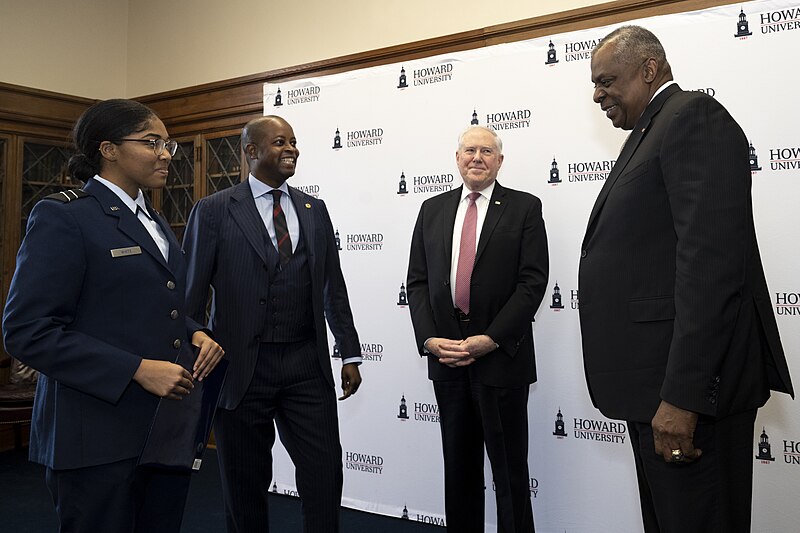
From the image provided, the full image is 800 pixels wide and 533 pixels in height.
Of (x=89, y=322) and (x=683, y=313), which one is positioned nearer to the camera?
(x=683, y=313)

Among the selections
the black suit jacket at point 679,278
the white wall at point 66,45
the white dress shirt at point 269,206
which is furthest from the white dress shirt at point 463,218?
the white wall at point 66,45

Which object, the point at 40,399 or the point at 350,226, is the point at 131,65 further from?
the point at 40,399

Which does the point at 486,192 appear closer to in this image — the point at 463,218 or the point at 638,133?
the point at 463,218

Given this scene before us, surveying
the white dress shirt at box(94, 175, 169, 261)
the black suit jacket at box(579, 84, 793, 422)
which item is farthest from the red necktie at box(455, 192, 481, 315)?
the white dress shirt at box(94, 175, 169, 261)

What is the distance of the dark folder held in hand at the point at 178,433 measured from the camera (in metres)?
1.71

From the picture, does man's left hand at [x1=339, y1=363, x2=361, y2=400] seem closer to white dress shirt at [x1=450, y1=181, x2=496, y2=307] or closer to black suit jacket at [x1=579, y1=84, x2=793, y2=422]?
white dress shirt at [x1=450, y1=181, x2=496, y2=307]

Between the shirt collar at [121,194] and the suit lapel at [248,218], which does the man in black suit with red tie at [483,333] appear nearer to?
the suit lapel at [248,218]

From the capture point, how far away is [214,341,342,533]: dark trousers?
2436 mm

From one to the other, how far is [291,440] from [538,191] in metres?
1.78

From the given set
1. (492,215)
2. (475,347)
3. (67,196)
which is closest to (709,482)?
(475,347)

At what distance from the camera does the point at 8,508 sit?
3854mm

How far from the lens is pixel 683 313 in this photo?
1587 mm

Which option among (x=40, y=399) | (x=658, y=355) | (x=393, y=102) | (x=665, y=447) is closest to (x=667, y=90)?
(x=658, y=355)

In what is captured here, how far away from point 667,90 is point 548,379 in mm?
1909
